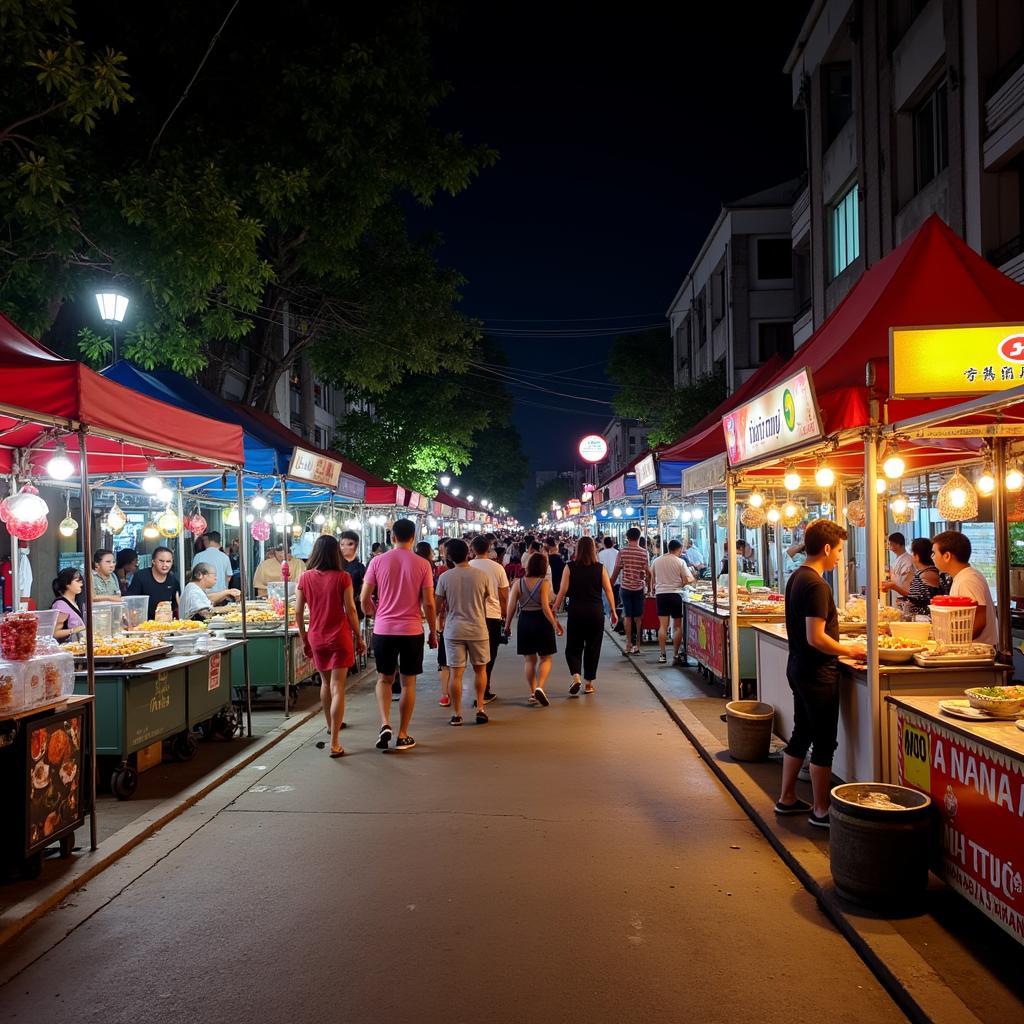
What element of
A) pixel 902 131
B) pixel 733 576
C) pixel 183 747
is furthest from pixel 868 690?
pixel 902 131

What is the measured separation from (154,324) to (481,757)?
365 inches

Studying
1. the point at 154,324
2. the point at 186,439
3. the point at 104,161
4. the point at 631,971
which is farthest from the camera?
the point at 154,324

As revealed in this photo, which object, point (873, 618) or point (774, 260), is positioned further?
point (774, 260)

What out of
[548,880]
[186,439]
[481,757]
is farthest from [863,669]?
[186,439]

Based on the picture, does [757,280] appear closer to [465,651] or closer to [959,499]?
[465,651]

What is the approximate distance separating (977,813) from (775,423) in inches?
135

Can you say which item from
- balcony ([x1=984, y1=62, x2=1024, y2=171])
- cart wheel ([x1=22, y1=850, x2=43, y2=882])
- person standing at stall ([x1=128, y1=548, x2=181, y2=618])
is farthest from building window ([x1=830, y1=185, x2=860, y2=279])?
cart wheel ([x1=22, y1=850, x2=43, y2=882])

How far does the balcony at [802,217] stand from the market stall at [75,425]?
2029 centimetres

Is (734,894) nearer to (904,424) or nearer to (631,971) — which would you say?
(631,971)

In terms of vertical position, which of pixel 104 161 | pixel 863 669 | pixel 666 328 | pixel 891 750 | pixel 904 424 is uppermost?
pixel 666 328

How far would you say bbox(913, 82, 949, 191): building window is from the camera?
1642 cm

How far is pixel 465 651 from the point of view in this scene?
10.6 metres

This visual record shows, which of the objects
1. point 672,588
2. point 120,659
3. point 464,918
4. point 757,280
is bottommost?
point 464,918

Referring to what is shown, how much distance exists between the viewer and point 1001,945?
4473 millimetres
